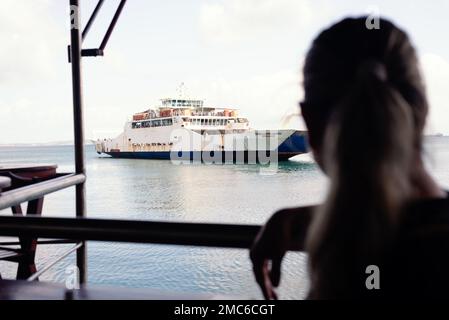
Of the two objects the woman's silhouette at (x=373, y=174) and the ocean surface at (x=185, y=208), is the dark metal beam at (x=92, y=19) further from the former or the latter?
the woman's silhouette at (x=373, y=174)

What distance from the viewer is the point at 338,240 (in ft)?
1.66

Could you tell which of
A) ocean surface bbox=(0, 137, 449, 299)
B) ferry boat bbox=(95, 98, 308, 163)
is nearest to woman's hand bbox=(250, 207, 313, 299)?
ocean surface bbox=(0, 137, 449, 299)

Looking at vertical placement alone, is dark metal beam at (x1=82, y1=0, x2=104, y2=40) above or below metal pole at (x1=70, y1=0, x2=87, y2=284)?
above

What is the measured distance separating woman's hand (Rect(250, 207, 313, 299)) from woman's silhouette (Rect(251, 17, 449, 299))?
81 mm

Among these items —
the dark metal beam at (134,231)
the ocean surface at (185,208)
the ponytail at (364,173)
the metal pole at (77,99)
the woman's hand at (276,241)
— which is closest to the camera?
the ponytail at (364,173)

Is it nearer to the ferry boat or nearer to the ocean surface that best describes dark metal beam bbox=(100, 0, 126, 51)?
the ocean surface

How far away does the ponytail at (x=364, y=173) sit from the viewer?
49cm

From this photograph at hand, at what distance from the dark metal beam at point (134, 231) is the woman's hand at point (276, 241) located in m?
0.09

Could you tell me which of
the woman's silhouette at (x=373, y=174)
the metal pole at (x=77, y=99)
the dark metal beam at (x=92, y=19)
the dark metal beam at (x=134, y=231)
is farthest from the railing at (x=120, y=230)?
the dark metal beam at (x=92, y=19)

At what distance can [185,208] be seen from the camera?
79.5 ft

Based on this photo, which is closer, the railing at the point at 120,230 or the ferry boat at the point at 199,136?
the railing at the point at 120,230

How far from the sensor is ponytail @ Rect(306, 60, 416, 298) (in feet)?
1.59

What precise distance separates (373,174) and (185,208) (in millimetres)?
23959
